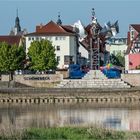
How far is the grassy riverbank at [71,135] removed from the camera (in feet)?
91.7

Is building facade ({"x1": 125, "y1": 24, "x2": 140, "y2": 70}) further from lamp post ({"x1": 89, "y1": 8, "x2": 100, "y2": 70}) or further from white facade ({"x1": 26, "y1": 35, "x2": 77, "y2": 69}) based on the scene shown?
white facade ({"x1": 26, "y1": 35, "x2": 77, "y2": 69})

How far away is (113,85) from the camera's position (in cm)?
7531

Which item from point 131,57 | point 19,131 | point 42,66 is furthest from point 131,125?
point 131,57

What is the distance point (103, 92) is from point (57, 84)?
11503 mm

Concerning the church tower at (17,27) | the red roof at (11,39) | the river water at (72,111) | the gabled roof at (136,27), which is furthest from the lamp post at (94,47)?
the church tower at (17,27)

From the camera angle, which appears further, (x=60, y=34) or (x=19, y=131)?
(x=60, y=34)

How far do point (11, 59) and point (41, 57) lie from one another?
14.4ft

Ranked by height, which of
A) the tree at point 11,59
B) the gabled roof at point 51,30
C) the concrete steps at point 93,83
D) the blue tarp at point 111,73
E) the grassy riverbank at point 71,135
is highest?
the gabled roof at point 51,30

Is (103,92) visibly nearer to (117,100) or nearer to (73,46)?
(117,100)

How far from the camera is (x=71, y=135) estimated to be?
97.1 feet

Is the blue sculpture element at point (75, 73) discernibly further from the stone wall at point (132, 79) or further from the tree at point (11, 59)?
the stone wall at point (132, 79)

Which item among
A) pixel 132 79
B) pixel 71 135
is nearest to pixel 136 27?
pixel 132 79

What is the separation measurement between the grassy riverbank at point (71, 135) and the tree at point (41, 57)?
5822 centimetres

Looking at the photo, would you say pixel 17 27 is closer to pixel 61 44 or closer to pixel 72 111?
pixel 61 44
